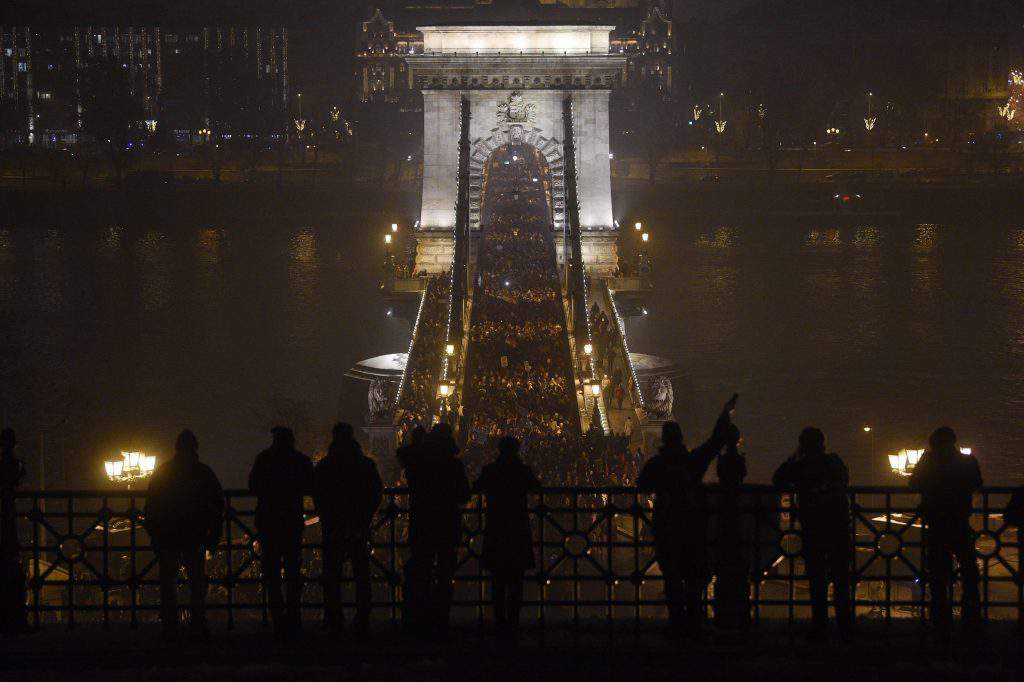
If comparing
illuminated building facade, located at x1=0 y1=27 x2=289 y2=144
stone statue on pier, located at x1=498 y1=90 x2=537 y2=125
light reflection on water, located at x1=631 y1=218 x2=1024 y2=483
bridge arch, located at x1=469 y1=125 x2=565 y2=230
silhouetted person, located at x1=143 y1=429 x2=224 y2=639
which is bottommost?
light reflection on water, located at x1=631 y1=218 x2=1024 y2=483

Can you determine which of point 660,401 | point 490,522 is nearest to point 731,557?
point 490,522

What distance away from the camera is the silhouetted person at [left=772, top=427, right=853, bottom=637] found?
8930 mm

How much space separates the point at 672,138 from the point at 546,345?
63367 mm

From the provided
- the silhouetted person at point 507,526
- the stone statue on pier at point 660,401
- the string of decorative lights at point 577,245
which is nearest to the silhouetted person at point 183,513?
the silhouetted person at point 507,526

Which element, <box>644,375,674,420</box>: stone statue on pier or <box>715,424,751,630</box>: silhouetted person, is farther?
<box>644,375,674,420</box>: stone statue on pier

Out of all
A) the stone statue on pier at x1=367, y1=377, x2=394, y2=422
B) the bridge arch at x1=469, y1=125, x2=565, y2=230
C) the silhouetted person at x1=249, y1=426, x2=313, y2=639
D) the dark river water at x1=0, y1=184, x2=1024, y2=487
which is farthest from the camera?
the bridge arch at x1=469, y1=125, x2=565, y2=230

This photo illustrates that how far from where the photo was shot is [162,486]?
9.15 metres

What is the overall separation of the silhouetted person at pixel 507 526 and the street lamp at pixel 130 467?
41.9 ft

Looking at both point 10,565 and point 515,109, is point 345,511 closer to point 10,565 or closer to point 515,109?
point 10,565

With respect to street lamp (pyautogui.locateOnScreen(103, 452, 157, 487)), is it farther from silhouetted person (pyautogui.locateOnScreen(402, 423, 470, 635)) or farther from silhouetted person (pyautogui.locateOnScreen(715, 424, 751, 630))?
silhouetted person (pyautogui.locateOnScreen(715, 424, 751, 630))

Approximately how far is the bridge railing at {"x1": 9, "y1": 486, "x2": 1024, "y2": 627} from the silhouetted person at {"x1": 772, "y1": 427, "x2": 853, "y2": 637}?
152 mm

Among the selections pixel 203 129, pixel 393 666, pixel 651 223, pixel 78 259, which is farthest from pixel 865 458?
pixel 203 129

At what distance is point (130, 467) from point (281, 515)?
42.9ft

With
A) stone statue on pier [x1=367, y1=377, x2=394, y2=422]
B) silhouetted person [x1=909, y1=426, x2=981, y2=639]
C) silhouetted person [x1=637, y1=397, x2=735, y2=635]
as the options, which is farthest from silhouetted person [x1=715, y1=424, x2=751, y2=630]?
stone statue on pier [x1=367, y1=377, x2=394, y2=422]
